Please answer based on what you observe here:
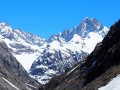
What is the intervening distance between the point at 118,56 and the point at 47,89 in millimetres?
85998

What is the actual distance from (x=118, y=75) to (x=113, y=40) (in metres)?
42.0

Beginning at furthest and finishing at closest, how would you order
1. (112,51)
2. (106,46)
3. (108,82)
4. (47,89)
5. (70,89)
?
1. (47,89)
2. (106,46)
3. (70,89)
4. (112,51)
5. (108,82)

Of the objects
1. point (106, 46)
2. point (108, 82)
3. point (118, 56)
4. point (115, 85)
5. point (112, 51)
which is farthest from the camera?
point (106, 46)

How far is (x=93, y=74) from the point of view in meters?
74.2

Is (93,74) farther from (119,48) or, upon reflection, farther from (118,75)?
(118,75)

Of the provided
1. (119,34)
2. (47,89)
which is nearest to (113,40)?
(119,34)

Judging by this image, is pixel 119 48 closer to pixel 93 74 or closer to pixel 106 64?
pixel 106 64

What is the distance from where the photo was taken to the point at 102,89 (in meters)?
43.1

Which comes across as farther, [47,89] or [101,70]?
[47,89]

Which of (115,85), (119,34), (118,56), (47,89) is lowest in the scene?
(115,85)

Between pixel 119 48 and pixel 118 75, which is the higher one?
pixel 119 48

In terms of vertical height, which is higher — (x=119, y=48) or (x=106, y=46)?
(x=106, y=46)

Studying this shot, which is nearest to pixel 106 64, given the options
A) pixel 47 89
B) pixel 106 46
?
pixel 106 46

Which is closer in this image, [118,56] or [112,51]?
[118,56]
